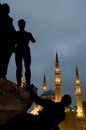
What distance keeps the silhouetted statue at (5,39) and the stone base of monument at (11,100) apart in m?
0.77

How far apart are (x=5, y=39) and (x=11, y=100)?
1691mm

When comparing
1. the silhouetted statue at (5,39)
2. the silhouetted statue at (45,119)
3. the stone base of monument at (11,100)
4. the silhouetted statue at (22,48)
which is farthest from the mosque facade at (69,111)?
the silhouetted statue at (45,119)

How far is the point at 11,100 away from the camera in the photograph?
19.6 feet

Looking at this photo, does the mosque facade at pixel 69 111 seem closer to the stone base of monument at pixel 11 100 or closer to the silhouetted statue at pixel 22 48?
the silhouetted statue at pixel 22 48

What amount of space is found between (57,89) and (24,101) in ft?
136

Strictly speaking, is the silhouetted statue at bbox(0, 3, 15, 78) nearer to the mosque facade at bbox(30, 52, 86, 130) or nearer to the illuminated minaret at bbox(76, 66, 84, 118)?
the mosque facade at bbox(30, 52, 86, 130)

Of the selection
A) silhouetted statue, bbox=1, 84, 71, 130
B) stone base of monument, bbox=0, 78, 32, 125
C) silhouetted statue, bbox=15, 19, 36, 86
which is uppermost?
silhouetted statue, bbox=15, 19, 36, 86

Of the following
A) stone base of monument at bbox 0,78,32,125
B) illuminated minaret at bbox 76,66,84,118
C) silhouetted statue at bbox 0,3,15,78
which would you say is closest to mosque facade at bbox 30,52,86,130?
illuminated minaret at bbox 76,66,84,118

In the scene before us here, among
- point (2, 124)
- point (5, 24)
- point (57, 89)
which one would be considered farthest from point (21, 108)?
point (57, 89)

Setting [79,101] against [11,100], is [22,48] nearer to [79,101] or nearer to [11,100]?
[11,100]

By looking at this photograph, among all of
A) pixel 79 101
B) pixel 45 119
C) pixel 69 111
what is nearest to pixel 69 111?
pixel 69 111

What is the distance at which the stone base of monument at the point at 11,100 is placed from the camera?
19.0 feet

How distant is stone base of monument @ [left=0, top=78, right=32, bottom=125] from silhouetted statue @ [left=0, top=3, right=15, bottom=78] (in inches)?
30.2

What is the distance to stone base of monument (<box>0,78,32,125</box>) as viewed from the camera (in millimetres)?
5781
